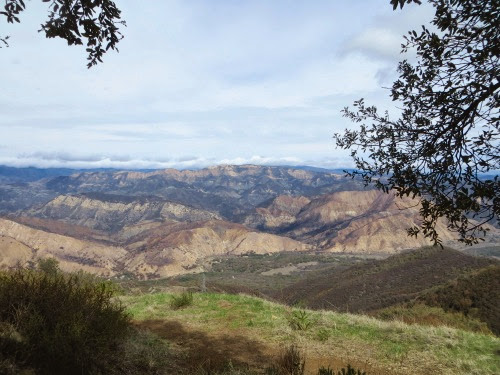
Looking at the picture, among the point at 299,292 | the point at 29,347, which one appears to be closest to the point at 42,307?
the point at 29,347

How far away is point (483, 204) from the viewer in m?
4.50

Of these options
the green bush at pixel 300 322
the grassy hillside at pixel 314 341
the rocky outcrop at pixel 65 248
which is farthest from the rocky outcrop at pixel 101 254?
the green bush at pixel 300 322

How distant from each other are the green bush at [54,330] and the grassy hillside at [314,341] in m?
1.96

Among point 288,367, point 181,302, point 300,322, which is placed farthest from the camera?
point 181,302

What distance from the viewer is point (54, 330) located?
5.66m

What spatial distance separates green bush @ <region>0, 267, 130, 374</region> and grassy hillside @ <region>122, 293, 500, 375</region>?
1.96 metres

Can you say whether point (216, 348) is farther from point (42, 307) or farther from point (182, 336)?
point (42, 307)

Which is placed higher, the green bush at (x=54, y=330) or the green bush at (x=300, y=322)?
the green bush at (x=54, y=330)

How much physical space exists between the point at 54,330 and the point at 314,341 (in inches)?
259

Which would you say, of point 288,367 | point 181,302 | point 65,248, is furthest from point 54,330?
point 65,248

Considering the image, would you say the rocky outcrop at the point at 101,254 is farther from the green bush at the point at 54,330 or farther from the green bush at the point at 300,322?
the green bush at the point at 54,330

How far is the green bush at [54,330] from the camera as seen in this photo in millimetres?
5281

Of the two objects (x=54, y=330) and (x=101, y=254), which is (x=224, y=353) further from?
(x=101, y=254)

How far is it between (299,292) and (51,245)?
149m
